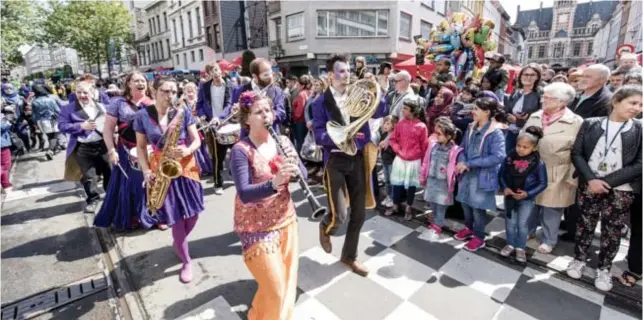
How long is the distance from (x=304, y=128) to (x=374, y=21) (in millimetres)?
15124

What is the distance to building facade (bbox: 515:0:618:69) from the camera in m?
78.9

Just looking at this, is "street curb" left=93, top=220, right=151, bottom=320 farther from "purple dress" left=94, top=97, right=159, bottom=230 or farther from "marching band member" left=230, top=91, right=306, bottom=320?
"marching band member" left=230, top=91, right=306, bottom=320

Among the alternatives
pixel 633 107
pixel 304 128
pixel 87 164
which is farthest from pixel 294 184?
pixel 633 107

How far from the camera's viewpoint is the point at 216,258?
355 centimetres

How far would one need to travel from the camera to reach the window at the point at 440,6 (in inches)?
922

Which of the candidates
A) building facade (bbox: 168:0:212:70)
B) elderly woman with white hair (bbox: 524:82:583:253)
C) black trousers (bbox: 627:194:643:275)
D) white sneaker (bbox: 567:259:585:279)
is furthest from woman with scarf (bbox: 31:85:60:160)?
building facade (bbox: 168:0:212:70)

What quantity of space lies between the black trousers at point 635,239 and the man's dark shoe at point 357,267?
2.48 m

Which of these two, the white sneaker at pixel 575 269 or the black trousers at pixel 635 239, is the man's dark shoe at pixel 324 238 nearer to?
the white sneaker at pixel 575 269

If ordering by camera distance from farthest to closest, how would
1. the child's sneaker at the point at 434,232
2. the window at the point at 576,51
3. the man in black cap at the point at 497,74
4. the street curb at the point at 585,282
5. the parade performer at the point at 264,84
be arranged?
the window at the point at 576,51 → the man in black cap at the point at 497,74 → the parade performer at the point at 264,84 → the child's sneaker at the point at 434,232 → the street curb at the point at 585,282

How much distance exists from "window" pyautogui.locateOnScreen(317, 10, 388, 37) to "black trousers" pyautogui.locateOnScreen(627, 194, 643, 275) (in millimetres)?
18782

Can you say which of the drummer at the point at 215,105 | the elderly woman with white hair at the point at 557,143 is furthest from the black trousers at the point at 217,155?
the elderly woman with white hair at the point at 557,143

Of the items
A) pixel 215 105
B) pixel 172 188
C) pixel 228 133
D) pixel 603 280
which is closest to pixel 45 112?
pixel 215 105

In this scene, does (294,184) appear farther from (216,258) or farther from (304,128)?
(216,258)

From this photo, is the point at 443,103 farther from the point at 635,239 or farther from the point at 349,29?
the point at 349,29
